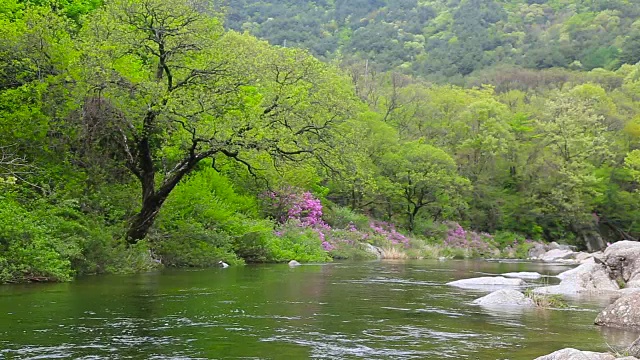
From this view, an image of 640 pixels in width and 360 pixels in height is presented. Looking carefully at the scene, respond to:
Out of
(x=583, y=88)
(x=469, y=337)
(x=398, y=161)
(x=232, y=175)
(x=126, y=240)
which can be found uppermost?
(x=583, y=88)

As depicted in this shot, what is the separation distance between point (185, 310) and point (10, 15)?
1553 cm

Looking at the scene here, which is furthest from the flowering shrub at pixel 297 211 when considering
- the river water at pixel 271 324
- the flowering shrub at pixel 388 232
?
the river water at pixel 271 324

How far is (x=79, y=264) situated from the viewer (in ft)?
59.4

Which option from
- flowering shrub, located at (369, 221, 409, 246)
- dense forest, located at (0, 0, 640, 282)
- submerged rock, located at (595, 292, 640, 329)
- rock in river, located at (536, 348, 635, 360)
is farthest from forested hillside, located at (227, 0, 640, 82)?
rock in river, located at (536, 348, 635, 360)

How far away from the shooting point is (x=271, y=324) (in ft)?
33.5

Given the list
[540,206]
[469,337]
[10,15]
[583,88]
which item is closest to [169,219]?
[10,15]

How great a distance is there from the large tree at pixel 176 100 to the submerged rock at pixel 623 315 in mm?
11900

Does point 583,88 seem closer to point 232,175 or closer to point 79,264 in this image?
point 232,175

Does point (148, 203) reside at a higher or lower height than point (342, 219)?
lower

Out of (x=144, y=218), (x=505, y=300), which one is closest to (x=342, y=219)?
(x=144, y=218)

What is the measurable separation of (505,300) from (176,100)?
1125 cm

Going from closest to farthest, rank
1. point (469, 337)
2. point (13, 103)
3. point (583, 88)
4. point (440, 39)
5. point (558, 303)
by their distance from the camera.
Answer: point (469, 337) < point (558, 303) < point (13, 103) < point (583, 88) < point (440, 39)

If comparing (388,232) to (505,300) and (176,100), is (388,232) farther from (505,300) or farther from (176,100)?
(505,300)

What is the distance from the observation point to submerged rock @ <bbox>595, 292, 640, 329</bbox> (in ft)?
34.7
